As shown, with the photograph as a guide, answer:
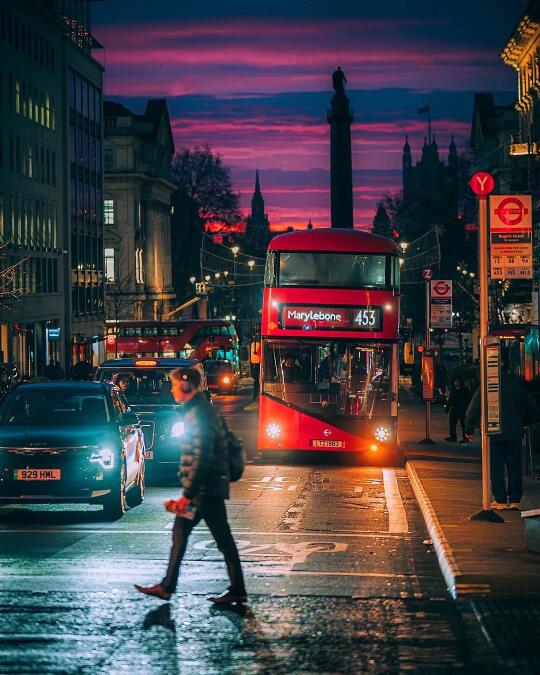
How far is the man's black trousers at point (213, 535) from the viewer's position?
11148mm

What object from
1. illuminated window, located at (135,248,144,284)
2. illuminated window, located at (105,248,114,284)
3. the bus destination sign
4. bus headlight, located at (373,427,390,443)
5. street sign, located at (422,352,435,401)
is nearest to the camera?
the bus destination sign

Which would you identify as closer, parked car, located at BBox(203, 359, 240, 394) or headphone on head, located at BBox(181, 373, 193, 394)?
headphone on head, located at BBox(181, 373, 193, 394)

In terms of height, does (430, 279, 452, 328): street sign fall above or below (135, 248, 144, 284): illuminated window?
below

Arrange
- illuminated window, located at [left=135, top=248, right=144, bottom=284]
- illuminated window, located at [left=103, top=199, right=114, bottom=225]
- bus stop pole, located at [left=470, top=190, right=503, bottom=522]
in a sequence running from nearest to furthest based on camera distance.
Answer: bus stop pole, located at [left=470, top=190, right=503, bottom=522]
illuminated window, located at [left=135, top=248, right=144, bottom=284]
illuminated window, located at [left=103, top=199, right=114, bottom=225]

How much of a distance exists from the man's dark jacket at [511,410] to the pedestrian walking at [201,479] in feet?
20.2

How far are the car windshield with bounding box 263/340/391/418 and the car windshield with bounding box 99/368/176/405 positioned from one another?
4144 millimetres

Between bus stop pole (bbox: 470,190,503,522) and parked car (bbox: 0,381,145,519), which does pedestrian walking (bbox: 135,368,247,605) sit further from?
parked car (bbox: 0,381,145,519)

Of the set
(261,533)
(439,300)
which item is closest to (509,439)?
(261,533)

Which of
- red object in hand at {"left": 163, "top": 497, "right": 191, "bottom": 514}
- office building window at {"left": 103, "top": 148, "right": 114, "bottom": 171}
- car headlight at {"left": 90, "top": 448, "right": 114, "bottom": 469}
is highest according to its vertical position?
office building window at {"left": 103, "top": 148, "right": 114, "bottom": 171}

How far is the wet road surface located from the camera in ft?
30.4

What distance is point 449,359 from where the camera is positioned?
113562 mm

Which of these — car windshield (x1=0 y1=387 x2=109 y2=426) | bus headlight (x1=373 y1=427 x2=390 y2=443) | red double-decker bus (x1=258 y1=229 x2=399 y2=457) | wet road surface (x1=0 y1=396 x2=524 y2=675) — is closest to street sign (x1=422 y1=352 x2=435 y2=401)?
red double-decker bus (x1=258 y1=229 x2=399 y2=457)

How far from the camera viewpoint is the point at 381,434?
28.3 meters

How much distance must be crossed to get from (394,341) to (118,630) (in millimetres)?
18345
